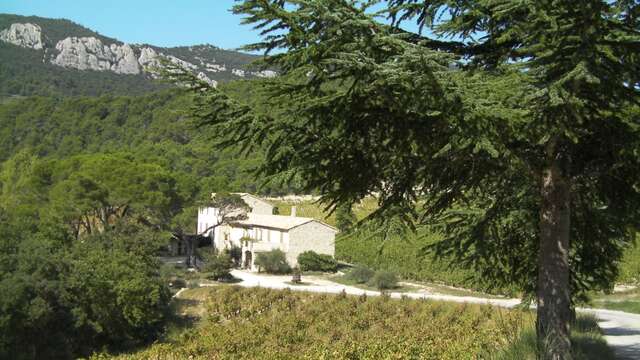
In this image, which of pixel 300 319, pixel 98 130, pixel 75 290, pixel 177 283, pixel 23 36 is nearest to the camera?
pixel 75 290

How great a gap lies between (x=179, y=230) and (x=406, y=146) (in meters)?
37.1

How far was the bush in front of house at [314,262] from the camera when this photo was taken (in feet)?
130

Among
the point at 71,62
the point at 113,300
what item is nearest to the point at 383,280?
the point at 113,300

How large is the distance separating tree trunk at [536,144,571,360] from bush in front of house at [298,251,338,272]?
34.3 m

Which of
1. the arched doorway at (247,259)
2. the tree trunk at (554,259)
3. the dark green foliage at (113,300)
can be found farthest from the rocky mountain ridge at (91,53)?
the tree trunk at (554,259)

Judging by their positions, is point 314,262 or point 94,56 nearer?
point 314,262

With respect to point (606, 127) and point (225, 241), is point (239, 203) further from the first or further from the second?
point (606, 127)

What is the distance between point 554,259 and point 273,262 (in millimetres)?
34514

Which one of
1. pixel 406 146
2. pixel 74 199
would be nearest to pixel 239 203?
pixel 74 199

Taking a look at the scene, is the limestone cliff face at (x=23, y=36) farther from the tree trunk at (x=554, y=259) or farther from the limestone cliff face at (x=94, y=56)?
the tree trunk at (x=554, y=259)

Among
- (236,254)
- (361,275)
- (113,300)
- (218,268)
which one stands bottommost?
(113,300)

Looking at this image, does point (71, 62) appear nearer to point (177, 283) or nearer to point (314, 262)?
point (314, 262)

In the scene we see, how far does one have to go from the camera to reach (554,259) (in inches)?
222

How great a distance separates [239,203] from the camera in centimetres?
4138
